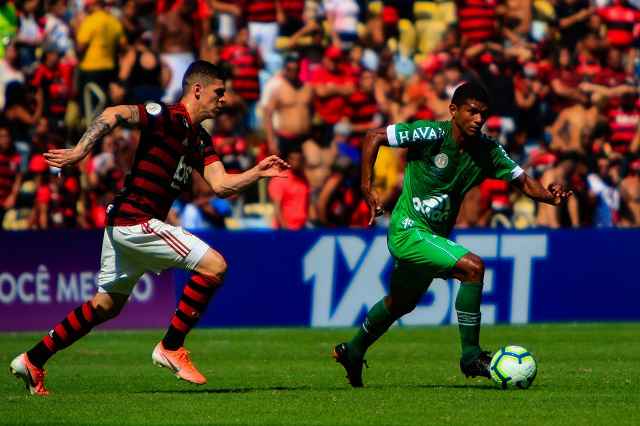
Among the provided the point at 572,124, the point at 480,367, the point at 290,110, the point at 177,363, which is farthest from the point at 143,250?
the point at 572,124

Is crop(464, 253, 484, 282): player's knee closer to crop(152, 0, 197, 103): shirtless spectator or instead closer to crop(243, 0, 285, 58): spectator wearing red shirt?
crop(152, 0, 197, 103): shirtless spectator

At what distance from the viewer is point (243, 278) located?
15.5 meters

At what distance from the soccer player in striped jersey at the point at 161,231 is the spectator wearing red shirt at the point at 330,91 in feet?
29.8

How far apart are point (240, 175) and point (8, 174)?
832cm

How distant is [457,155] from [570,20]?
12.8 metres

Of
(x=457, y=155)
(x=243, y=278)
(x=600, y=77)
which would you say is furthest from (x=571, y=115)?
(x=457, y=155)

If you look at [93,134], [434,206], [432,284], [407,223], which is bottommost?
[432,284]

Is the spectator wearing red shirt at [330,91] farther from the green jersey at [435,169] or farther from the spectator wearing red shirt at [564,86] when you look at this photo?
the green jersey at [435,169]

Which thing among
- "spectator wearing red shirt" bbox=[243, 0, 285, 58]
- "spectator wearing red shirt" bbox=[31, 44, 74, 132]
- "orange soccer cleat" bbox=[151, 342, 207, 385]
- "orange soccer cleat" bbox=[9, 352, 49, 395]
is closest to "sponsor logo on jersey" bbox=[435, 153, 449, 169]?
"orange soccer cleat" bbox=[151, 342, 207, 385]

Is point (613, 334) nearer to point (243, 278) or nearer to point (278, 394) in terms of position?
Answer: point (243, 278)

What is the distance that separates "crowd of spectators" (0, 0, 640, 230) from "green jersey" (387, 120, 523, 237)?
737 cm

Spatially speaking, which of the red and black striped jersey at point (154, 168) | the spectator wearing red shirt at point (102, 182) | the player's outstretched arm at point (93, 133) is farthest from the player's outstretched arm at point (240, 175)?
the spectator wearing red shirt at point (102, 182)

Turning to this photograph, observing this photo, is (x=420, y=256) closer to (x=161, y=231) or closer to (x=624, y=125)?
(x=161, y=231)

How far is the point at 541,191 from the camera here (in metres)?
9.32
